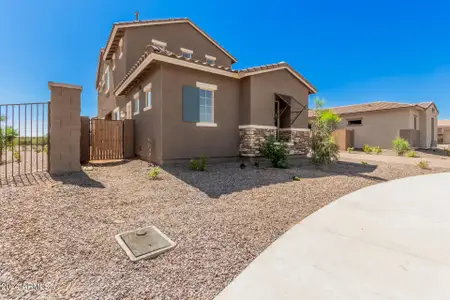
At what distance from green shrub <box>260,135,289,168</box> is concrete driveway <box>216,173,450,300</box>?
16.4 feet

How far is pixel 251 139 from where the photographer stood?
10281 millimetres

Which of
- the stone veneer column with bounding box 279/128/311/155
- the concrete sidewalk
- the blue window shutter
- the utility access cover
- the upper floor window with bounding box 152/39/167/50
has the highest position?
the upper floor window with bounding box 152/39/167/50

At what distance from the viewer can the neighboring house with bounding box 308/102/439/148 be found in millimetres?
19844

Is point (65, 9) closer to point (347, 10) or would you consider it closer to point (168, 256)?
point (168, 256)

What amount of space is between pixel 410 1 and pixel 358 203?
1381 cm

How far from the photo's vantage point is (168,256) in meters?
2.78

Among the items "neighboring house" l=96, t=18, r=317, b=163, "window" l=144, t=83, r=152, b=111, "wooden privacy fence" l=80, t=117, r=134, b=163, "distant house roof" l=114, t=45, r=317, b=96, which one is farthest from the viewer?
"window" l=144, t=83, r=152, b=111

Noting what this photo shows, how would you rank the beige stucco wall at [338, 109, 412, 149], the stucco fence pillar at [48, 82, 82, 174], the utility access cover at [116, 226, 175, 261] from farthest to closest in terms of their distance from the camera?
the beige stucco wall at [338, 109, 412, 149], the stucco fence pillar at [48, 82, 82, 174], the utility access cover at [116, 226, 175, 261]

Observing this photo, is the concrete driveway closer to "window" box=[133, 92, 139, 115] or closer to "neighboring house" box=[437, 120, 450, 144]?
"window" box=[133, 92, 139, 115]

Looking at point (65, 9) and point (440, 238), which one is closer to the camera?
point (440, 238)

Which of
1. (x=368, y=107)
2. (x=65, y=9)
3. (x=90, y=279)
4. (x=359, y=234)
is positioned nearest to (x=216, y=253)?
(x=90, y=279)

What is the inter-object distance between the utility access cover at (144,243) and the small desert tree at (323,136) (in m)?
9.07

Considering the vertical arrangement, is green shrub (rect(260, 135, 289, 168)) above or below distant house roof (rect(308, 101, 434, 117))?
below

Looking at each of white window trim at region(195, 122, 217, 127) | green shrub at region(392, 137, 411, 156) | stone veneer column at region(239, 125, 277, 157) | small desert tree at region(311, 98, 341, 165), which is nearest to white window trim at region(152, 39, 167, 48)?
white window trim at region(195, 122, 217, 127)
